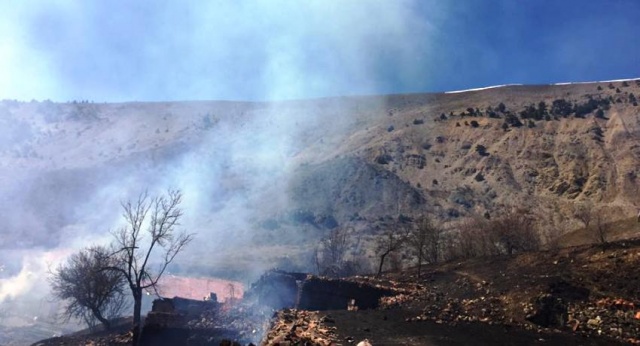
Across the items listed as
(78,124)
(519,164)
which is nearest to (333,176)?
(519,164)

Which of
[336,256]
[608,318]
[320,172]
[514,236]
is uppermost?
[320,172]

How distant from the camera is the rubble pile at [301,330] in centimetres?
1276

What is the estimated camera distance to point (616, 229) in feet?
106

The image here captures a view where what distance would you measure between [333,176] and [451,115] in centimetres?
2741

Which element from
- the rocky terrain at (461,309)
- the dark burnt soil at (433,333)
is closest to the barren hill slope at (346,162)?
the rocky terrain at (461,309)

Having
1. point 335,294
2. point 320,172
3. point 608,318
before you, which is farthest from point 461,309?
point 320,172

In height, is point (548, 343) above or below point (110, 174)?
below

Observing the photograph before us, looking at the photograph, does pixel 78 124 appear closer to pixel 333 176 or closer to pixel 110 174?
pixel 110 174

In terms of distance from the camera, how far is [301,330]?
581 inches

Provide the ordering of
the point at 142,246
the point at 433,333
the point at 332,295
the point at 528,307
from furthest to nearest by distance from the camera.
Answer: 1. the point at 142,246
2. the point at 332,295
3. the point at 528,307
4. the point at 433,333

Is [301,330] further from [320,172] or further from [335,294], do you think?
[320,172]

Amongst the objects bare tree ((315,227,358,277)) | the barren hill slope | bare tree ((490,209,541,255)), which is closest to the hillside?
the barren hill slope

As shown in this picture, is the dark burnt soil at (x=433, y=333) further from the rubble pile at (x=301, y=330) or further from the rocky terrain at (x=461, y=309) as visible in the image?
the rubble pile at (x=301, y=330)

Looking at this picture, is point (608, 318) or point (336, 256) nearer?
point (608, 318)
